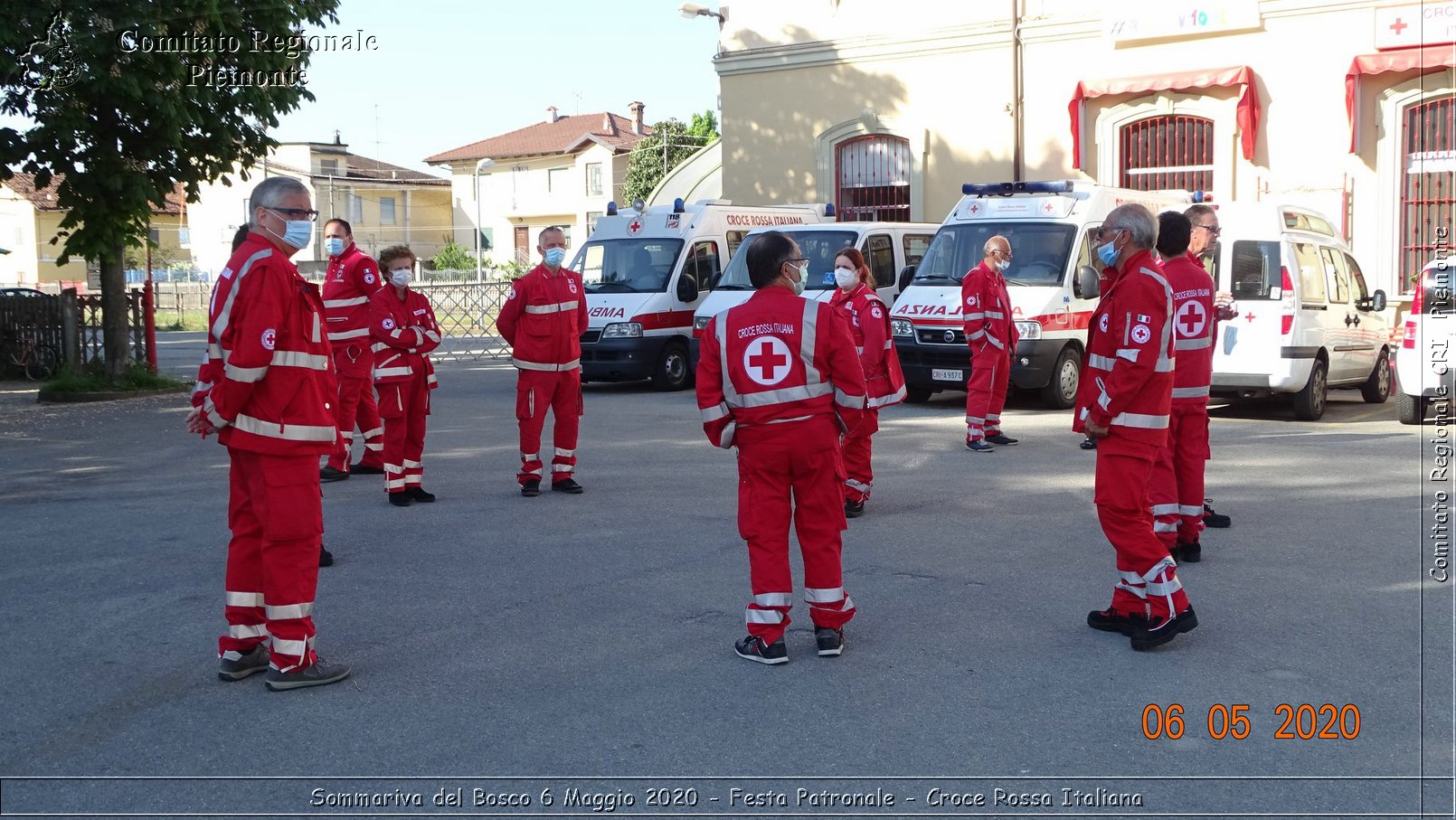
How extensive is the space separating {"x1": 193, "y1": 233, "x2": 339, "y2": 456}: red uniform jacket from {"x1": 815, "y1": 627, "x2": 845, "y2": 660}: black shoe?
2.28 m

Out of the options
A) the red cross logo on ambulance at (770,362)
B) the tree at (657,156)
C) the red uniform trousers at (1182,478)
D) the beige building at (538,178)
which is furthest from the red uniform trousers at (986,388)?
the beige building at (538,178)

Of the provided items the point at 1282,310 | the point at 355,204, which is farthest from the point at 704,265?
the point at 355,204

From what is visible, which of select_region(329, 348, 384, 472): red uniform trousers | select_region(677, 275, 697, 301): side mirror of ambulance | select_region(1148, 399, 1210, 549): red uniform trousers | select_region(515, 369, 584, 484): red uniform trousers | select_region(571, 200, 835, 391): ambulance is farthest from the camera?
select_region(677, 275, 697, 301): side mirror of ambulance

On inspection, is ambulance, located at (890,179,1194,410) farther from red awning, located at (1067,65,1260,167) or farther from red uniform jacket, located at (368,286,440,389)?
red uniform jacket, located at (368,286,440,389)

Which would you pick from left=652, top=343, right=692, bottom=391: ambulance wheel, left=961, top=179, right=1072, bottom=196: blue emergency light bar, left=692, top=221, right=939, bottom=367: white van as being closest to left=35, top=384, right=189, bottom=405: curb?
left=652, top=343, right=692, bottom=391: ambulance wheel

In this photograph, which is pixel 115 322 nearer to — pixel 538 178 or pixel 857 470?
pixel 857 470

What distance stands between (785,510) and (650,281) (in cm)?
1334

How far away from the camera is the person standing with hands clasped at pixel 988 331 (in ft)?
41.0

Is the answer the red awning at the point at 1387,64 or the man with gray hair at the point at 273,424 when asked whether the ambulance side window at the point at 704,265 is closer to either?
the red awning at the point at 1387,64

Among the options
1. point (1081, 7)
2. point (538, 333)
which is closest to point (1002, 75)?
point (1081, 7)

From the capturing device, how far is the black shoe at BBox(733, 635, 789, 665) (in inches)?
231

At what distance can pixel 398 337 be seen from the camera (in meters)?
10.1

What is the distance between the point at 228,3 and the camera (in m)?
16.6

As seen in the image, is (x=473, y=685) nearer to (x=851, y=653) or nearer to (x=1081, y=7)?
(x=851, y=653)
